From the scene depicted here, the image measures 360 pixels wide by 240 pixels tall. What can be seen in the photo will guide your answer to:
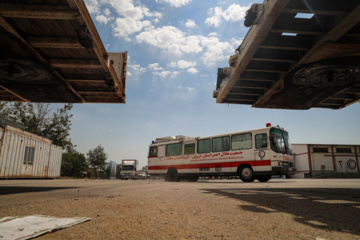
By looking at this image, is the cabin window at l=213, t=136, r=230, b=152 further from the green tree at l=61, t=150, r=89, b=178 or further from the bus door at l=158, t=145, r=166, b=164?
the green tree at l=61, t=150, r=89, b=178

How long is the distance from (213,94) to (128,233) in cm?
610

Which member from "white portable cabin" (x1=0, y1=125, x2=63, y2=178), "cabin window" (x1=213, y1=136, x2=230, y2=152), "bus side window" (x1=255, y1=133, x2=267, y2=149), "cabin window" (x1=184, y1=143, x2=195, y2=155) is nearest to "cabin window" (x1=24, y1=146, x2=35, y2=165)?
"white portable cabin" (x1=0, y1=125, x2=63, y2=178)

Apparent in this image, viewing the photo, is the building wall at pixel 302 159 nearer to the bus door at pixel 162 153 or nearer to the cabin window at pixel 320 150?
the cabin window at pixel 320 150

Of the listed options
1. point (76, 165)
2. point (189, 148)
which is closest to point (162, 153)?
point (189, 148)

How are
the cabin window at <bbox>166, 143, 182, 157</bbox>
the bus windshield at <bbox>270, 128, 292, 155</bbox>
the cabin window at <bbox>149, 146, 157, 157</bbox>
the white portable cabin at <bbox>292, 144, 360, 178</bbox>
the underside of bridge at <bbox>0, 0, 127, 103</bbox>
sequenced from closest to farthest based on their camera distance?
the underside of bridge at <bbox>0, 0, 127, 103</bbox> → the bus windshield at <bbox>270, 128, 292, 155</bbox> → the cabin window at <bbox>166, 143, 182, 157</bbox> → the cabin window at <bbox>149, 146, 157, 157</bbox> → the white portable cabin at <bbox>292, 144, 360, 178</bbox>

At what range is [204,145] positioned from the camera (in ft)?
46.8

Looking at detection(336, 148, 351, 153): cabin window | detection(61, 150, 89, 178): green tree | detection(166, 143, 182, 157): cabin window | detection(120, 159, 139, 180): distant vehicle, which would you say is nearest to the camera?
detection(166, 143, 182, 157): cabin window

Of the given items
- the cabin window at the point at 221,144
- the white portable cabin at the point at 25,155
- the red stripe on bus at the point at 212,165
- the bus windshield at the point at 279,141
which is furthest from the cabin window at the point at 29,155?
the bus windshield at the point at 279,141

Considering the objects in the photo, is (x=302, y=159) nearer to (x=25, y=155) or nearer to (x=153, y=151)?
(x=153, y=151)

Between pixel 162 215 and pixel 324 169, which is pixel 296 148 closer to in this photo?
pixel 324 169

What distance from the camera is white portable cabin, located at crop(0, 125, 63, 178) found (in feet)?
43.9

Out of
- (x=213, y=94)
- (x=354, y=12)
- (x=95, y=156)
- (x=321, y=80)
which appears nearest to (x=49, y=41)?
(x=213, y=94)

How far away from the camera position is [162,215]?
2.36m

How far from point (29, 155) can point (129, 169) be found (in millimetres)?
17197
